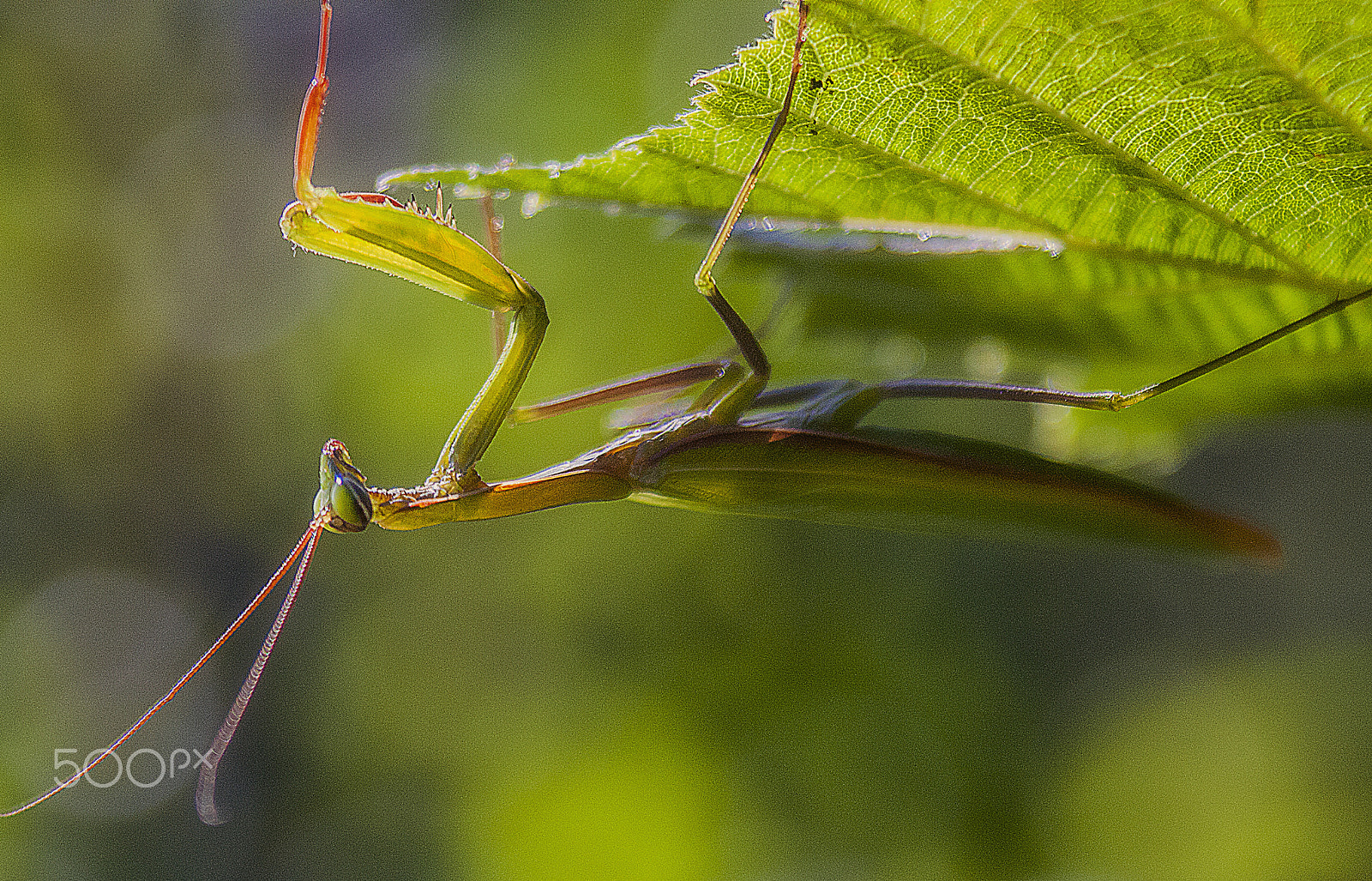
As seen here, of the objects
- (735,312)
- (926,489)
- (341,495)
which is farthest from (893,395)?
(341,495)

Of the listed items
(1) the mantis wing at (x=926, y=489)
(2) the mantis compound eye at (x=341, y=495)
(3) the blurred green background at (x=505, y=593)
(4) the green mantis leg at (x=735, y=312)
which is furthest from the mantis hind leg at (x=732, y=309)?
(3) the blurred green background at (x=505, y=593)

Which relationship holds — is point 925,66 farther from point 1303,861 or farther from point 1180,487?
point 1180,487

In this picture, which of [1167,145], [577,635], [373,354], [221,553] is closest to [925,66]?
[1167,145]

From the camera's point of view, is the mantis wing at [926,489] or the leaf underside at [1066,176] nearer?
the leaf underside at [1066,176]

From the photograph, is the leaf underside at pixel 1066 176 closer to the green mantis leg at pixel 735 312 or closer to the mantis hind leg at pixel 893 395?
the green mantis leg at pixel 735 312

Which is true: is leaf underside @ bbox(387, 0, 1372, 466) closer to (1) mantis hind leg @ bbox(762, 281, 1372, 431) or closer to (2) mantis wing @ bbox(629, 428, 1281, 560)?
(1) mantis hind leg @ bbox(762, 281, 1372, 431)

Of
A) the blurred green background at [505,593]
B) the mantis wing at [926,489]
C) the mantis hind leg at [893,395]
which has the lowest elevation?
the blurred green background at [505,593]
